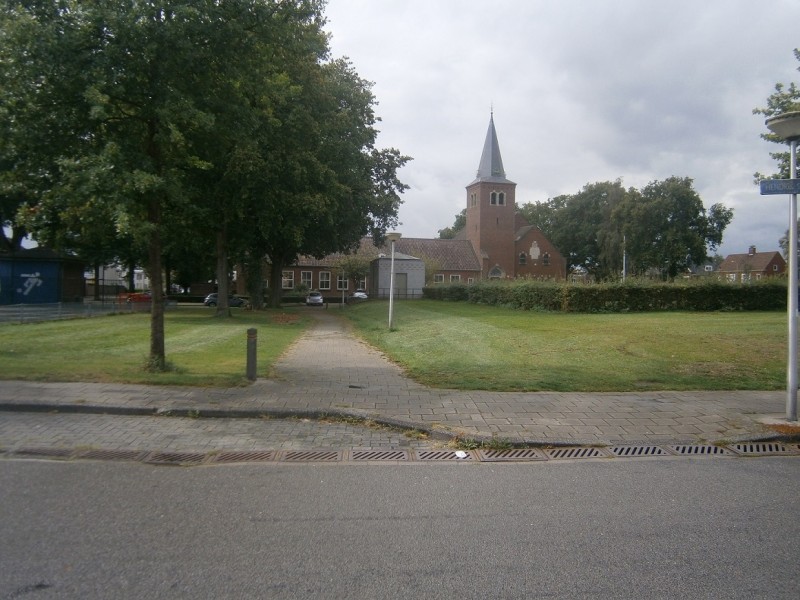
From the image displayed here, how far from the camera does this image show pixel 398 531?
4590 mm

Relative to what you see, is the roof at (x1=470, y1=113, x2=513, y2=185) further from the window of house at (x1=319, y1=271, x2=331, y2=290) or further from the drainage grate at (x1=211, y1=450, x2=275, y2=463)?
the drainage grate at (x1=211, y1=450, x2=275, y2=463)

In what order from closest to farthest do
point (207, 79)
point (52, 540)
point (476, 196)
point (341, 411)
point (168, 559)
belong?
point (168, 559) → point (52, 540) → point (341, 411) → point (207, 79) → point (476, 196)

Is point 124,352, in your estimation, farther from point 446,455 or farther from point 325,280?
point 325,280

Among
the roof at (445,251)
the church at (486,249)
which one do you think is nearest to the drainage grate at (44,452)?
the church at (486,249)

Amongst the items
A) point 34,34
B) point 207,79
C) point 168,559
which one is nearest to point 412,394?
point 168,559

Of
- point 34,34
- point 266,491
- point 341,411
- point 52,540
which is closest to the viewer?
point 52,540

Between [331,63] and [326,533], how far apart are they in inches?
1315

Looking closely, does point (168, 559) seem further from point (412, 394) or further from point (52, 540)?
point (412, 394)

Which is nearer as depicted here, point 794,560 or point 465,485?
point 794,560

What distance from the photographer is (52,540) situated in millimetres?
4301

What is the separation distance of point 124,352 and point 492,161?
71485 millimetres

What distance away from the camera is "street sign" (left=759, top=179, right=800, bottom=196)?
7.91 meters

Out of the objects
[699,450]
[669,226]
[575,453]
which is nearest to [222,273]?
[575,453]

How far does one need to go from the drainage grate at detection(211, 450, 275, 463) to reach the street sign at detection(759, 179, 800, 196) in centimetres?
718
